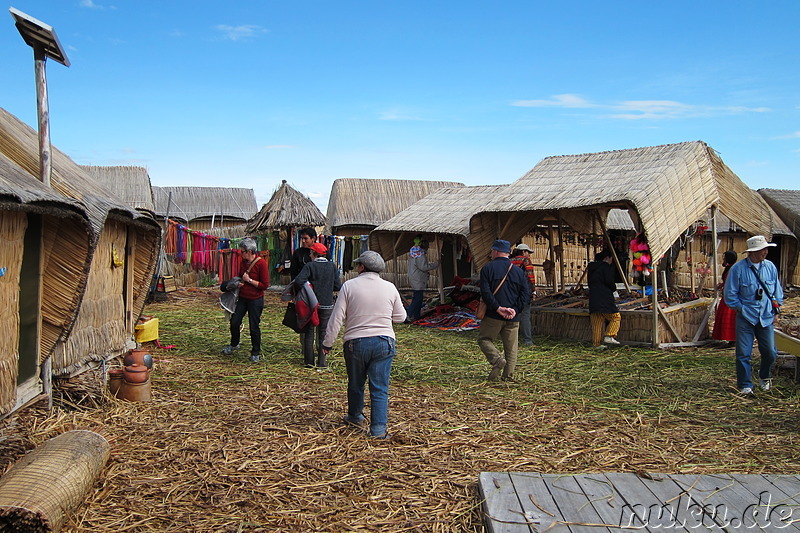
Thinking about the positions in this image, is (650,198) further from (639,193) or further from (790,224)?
(790,224)

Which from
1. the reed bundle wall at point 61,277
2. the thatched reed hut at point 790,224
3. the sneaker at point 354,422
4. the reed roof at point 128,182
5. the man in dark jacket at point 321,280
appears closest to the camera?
the sneaker at point 354,422

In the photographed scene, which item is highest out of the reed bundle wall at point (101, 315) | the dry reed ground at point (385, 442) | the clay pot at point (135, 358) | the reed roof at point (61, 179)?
the reed roof at point (61, 179)

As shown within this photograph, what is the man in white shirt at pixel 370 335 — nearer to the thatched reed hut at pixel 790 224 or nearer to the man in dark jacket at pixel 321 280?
the man in dark jacket at pixel 321 280

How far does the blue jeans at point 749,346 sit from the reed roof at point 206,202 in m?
30.7

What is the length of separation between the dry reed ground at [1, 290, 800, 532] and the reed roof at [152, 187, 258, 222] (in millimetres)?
27543

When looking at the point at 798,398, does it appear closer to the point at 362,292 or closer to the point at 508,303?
the point at 508,303

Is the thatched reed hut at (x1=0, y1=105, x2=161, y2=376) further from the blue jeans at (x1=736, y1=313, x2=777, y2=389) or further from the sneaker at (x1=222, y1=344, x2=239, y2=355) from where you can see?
the blue jeans at (x1=736, y1=313, x2=777, y2=389)

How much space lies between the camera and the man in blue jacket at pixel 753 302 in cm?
763

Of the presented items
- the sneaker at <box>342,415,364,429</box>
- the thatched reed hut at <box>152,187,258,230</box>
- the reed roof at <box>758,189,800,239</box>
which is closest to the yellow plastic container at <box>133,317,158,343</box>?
the sneaker at <box>342,415,364,429</box>

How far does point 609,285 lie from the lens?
10867 millimetres

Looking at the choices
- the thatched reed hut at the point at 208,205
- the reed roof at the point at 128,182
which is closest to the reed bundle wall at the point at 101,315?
the reed roof at the point at 128,182

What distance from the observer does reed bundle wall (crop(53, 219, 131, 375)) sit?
698 centimetres

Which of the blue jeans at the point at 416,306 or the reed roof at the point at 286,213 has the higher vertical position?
the reed roof at the point at 286,213

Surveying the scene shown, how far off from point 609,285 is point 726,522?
7260 millimetres
